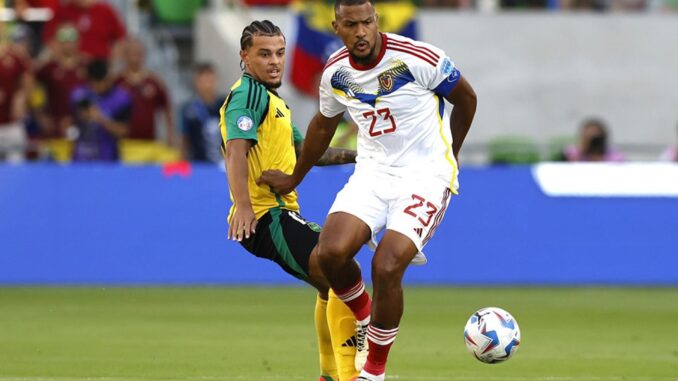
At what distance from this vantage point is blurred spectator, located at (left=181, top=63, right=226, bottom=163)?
17.6 m

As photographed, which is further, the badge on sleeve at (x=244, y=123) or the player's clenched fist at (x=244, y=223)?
the badge on sleeve at (x=244, y=123)

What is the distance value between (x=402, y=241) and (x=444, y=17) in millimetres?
13161

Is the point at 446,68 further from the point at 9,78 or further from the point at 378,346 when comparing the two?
the point at 9,78

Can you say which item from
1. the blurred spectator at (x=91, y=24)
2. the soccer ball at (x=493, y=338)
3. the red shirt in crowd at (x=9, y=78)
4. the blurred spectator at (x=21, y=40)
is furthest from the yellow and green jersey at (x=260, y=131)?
the blurred spectator at (x=91, y=24)

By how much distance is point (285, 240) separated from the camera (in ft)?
29.2

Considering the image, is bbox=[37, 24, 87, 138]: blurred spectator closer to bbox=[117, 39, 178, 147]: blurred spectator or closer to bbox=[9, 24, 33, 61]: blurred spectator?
bbox=[9, 24, 33, 61]: blurred spectator

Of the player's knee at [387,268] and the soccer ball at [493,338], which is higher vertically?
the player's knee at [387,268]

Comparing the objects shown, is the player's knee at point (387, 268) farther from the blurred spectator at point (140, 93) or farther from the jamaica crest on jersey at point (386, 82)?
the blurred spectator at point (140, 93)

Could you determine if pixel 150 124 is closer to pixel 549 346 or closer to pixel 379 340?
pixel 549 346

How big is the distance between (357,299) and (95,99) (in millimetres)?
9615

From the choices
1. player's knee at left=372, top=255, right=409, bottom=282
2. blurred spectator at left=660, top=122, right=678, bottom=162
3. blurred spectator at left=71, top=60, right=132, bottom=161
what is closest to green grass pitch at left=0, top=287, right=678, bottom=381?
player's knee at left=372, top=255, right=409, bottom=282

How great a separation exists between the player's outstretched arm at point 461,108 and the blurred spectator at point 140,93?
965cm

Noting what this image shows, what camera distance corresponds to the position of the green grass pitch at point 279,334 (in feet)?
32.4

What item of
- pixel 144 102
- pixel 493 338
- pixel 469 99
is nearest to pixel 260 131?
pixel 469 99
